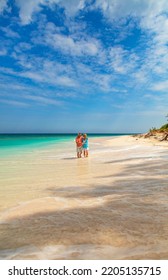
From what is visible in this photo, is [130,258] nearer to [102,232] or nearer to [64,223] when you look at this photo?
[102,232]

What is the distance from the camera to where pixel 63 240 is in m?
4.06

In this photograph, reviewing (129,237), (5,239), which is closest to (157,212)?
(129,237)

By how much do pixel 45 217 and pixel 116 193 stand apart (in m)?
2.47

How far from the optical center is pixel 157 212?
16.9ft

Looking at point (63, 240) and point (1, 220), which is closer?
point (63, 240)

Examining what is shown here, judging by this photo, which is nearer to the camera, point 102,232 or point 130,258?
point 130,258

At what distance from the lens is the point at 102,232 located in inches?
169
